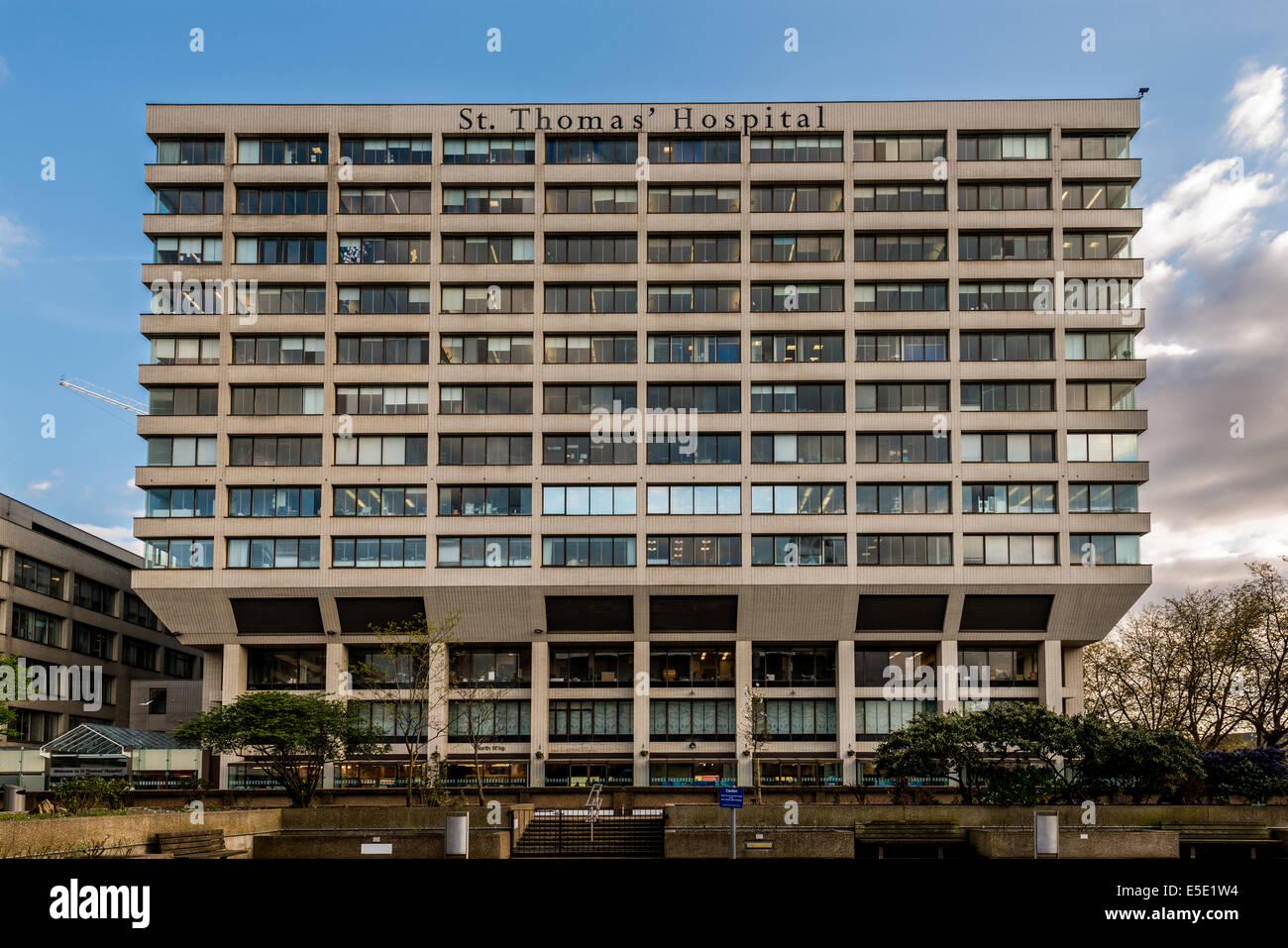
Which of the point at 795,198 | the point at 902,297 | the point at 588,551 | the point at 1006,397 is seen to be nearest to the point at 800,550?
the point at 588,551

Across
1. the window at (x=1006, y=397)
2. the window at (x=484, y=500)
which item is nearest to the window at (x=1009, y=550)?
the window at (x=1006, y=397)

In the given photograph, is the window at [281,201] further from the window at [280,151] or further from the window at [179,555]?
the window at [179,555]

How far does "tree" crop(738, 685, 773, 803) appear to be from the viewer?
6017 centimetres

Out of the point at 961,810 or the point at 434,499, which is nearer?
the point at 961,810

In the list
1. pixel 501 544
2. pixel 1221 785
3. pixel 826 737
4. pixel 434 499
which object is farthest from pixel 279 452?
pixel 1221 785

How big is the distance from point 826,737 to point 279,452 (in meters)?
36.7

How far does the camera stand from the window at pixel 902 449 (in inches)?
2498

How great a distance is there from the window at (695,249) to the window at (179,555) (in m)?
26.6

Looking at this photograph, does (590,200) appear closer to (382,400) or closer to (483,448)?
(483,448)
